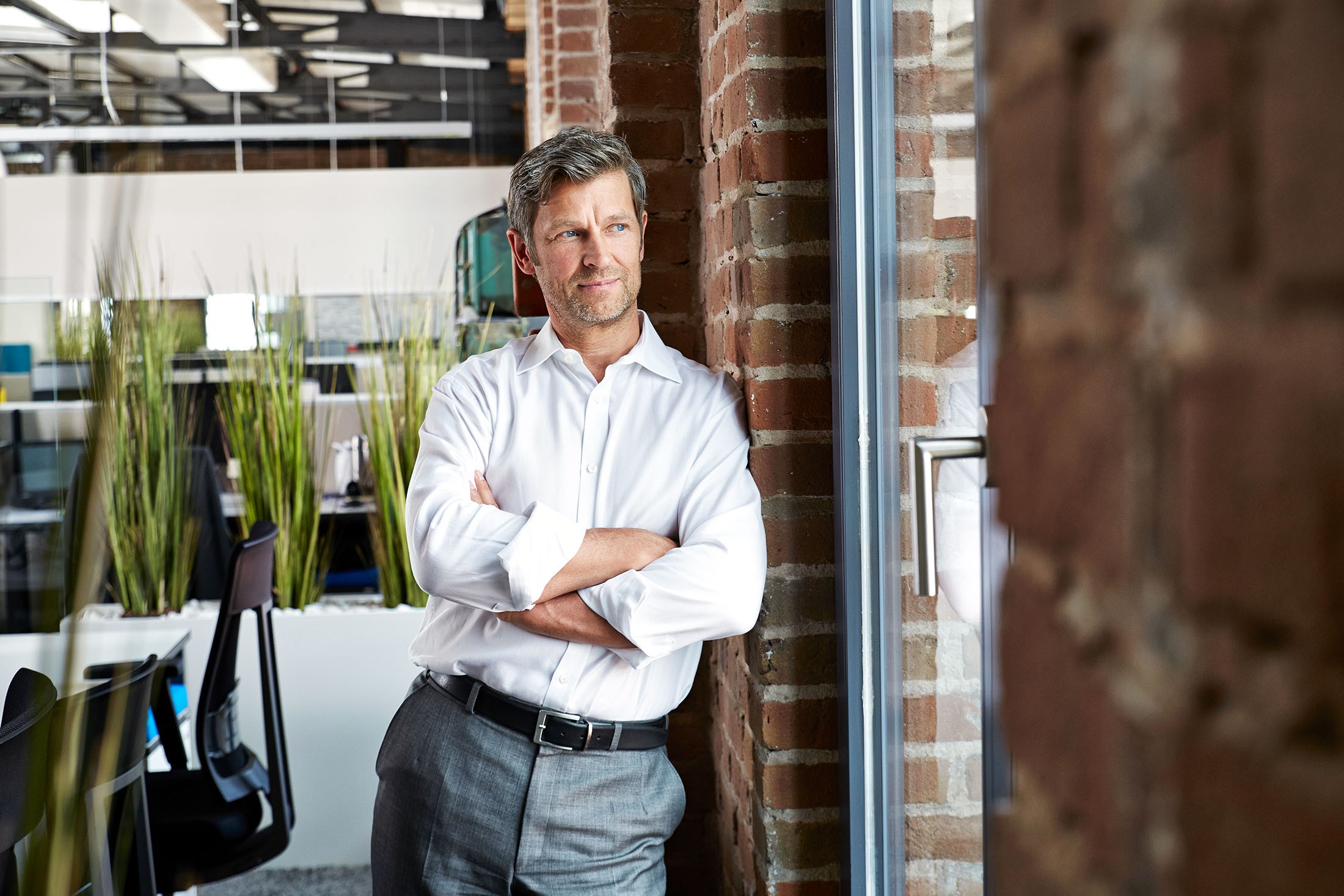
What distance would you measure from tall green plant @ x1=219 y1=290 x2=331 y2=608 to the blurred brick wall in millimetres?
3063

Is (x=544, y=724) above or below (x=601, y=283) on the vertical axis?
below

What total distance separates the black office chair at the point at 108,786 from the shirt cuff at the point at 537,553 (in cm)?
51

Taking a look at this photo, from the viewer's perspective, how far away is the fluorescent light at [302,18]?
8.16 metres

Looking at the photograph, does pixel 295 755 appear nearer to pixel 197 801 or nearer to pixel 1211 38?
pixel 197 801

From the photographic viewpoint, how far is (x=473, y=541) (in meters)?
1.70

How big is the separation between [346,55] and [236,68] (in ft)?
2.94

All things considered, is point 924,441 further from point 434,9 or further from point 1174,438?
point 434,9

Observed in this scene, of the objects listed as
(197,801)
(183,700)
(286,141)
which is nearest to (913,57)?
(197,801)

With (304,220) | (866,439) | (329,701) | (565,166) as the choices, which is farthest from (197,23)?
(866,439)

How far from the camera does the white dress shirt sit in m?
1.68

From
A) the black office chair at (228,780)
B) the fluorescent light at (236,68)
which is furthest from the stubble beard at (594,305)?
the fluorescent light at (236,68)

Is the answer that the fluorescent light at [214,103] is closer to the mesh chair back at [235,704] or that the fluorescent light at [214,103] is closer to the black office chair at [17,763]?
the mesh chair back at [235,704]

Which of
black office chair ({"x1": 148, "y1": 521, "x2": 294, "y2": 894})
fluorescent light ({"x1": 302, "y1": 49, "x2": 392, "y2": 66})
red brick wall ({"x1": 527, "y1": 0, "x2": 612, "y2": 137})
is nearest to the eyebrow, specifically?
black office chair ({"x1": 148, "y1": 521, "x2": 294, "y2": 894})

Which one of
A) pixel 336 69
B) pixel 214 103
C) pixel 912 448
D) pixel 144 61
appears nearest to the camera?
pixel 144 61
